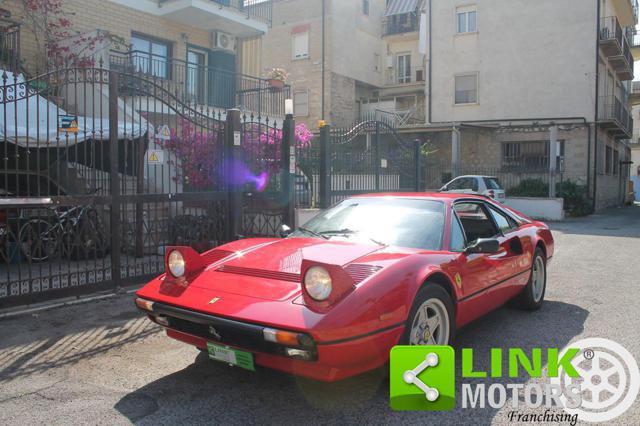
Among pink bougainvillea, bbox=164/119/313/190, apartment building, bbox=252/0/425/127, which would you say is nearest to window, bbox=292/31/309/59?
apartment building, bbox=252/0/425/127

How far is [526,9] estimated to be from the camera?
933 inches

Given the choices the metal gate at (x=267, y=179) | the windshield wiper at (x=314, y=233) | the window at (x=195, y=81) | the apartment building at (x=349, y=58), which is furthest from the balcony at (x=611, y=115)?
the windshield wiper at (x=314, y=233)

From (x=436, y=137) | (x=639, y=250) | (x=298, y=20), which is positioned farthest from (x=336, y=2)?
(x=639, y=250)

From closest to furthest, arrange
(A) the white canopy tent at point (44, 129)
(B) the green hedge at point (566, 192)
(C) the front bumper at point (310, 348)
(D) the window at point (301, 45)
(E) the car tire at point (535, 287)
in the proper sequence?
(C) the front bumper at point (310, 348) → (E) the car tire at point (535, 287) → (A) the white canopy tent at point (44, 129) → (B) the green hedge at point (566, 192) → (D) the window at point (301, 45)

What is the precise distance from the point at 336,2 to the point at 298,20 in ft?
7.31

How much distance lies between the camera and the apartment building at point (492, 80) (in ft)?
74.9

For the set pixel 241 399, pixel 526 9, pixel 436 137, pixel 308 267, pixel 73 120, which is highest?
pixel 526 9

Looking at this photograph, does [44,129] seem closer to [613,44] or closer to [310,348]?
[310,348]

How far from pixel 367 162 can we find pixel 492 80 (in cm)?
1589

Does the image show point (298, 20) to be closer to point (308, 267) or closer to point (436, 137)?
point (436, 137)

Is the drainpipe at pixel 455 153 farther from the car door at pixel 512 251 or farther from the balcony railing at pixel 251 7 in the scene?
the car door at pixel 512 251

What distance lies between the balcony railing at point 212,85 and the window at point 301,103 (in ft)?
33.6

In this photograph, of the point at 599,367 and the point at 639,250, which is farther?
the point at 639,250

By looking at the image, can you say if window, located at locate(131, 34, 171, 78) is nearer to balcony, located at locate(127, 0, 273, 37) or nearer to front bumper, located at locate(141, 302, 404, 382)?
balcony, located at locate(127, 0, 273, 37)
